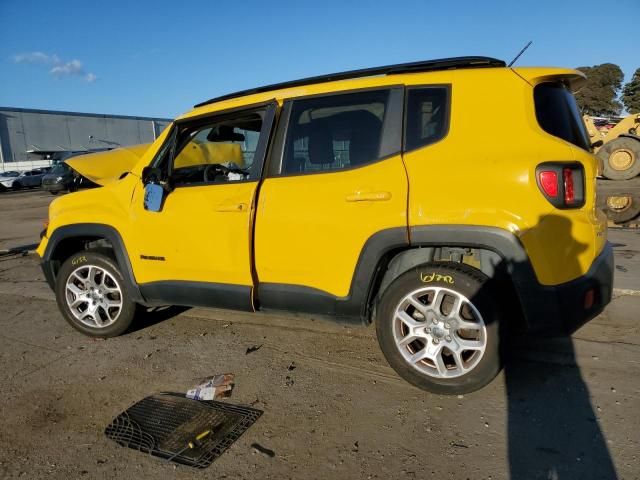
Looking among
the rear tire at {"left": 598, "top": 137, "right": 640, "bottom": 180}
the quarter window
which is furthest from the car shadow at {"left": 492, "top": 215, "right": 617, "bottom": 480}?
the rear tire at {"left": 598, "top": 137, "right": 640, "bottom": 180}

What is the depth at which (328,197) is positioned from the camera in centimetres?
301

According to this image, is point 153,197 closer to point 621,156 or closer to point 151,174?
point 151,174

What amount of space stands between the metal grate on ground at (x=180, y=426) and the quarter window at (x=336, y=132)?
1.62 meters

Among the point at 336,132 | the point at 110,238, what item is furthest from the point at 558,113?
the point at 110,238

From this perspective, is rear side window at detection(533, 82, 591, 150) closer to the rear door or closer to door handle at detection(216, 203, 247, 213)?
the rear door

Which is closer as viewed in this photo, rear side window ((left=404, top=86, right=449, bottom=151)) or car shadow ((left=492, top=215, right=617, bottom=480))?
car shadow ((left=492, top=215, right=617, bottom=480))

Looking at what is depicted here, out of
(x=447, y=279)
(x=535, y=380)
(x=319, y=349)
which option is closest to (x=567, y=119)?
(x=447, y=279)

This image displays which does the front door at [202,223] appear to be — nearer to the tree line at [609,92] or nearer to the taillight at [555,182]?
the taillight at [555,182]

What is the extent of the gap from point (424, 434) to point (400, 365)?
20.1 inches

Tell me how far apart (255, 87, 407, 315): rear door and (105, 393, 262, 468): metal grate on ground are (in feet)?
2.72

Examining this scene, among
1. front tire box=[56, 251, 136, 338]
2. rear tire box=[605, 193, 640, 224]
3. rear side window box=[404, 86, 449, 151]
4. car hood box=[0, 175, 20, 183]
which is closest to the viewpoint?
rear side window box=[404, 86, 449, 151]

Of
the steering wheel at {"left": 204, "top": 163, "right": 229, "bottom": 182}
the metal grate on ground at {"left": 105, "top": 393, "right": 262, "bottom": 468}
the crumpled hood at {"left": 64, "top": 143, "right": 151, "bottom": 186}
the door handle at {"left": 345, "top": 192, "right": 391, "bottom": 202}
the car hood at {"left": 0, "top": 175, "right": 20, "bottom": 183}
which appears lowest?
the metal grate on ground at {"left": 105, "top": 393, "right": 262, "bottom": 468}

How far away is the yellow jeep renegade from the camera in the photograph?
262 centimetres

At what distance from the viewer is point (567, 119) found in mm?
2914
